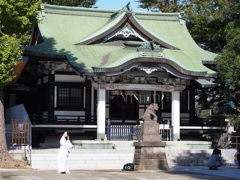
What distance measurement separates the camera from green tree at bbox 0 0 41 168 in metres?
22.1

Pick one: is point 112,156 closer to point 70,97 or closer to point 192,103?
point 70,97

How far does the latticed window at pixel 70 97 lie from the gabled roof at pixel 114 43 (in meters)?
2.35

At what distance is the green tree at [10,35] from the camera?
22141 mm

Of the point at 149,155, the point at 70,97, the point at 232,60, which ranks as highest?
the point at 232,60

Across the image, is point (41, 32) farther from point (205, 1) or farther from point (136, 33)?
point (205, 1)

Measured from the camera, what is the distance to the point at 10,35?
77.1 ft

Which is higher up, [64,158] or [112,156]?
[64,158]

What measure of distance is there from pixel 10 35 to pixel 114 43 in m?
11.0

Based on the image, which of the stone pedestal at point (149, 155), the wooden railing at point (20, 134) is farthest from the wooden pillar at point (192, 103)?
the stone pedestal at point (149, 155)

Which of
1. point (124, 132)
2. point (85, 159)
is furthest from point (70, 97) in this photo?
point (85, 159)

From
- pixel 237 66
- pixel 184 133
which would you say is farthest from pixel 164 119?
pixel 237 66

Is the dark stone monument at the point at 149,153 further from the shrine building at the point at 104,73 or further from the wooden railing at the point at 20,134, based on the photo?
the shrine building at the point at 104,73

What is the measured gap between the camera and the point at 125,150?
92.9 ft

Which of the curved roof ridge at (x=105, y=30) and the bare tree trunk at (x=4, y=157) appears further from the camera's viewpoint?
the curved roof ridge at (x=105, y=30)
